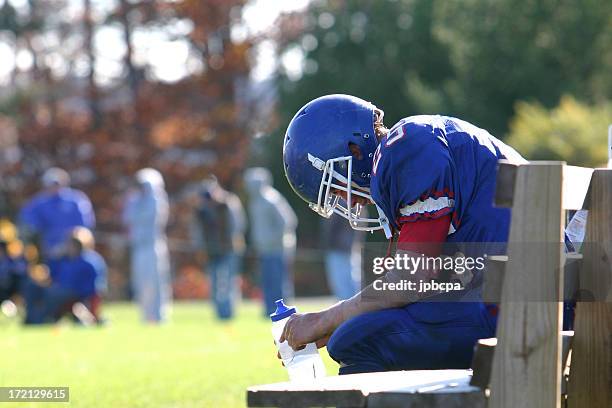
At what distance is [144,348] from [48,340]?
1877 millimetres

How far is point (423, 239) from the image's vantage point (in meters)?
3.90

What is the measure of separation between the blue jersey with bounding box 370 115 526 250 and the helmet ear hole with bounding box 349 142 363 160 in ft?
1.34

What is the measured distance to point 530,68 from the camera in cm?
3031

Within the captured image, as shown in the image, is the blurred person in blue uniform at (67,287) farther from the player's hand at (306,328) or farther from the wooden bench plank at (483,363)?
the wooden bench plank at (483,363)

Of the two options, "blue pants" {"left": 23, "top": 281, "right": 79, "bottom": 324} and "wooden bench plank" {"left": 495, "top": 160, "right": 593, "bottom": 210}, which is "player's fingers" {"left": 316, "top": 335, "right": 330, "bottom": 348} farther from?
"blue pants" {"left": 23, "top": 281, "right": 79, "bottom": 324}

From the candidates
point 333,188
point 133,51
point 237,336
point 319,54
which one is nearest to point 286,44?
point 319,54

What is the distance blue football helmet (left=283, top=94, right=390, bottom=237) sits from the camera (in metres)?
4.48

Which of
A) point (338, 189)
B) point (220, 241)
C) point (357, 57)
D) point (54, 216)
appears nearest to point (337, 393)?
point (338, 189)

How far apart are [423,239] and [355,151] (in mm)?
704

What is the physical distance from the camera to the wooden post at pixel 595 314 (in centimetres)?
379

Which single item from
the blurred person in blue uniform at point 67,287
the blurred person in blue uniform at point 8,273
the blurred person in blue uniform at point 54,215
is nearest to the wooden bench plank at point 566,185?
the blurred person in blue uniform at point 67,287

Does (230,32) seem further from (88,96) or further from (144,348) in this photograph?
(144,348)

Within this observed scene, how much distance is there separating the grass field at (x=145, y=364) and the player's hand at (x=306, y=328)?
264 cm

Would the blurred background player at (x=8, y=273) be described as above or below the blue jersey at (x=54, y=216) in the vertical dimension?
below
